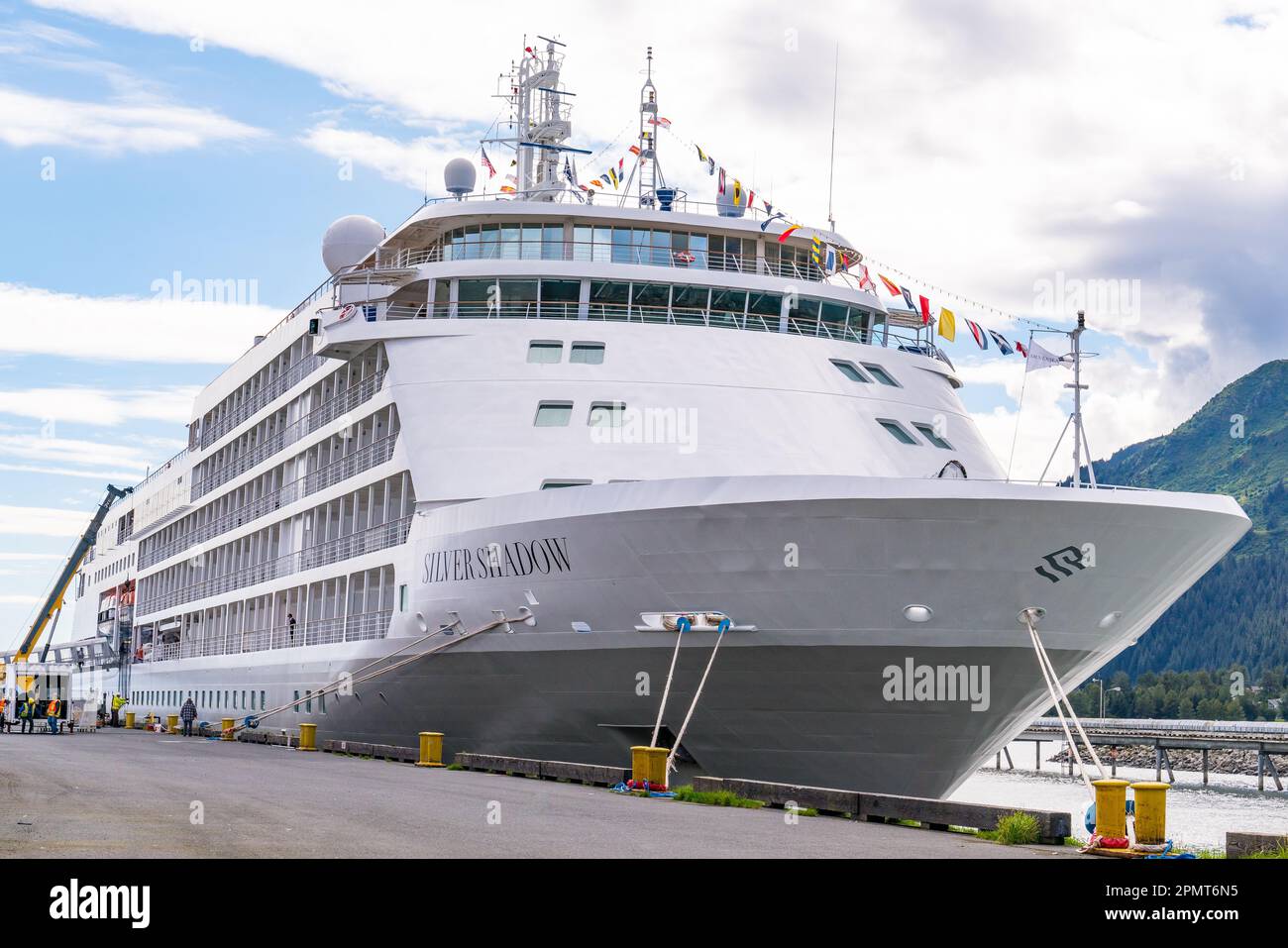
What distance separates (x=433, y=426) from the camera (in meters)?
24.1

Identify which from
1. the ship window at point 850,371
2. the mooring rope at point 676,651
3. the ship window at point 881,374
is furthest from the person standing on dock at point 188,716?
the mooring rope at point 676,651

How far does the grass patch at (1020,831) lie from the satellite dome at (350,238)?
27.1 metres

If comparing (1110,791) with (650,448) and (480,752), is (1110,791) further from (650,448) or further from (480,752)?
(480,752)

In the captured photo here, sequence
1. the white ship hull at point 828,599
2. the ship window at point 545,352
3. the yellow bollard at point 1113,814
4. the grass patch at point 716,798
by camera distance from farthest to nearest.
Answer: the ship window at point 545,352 → the white ship hull at point 828,599 → the grass patch at point 716,798 → the yellow bollard at point 1113,814

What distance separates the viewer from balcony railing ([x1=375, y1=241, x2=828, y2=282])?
27.6 meters

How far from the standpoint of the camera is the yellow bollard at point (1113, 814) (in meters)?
12.3

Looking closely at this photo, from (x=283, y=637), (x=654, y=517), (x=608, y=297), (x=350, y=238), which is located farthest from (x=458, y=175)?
(x=654, y=517)

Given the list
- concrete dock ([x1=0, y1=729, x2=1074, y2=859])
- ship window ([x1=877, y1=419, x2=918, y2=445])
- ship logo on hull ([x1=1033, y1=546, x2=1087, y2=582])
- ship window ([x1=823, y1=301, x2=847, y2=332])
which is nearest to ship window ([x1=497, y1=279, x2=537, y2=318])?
ship window ([x1=823, y1=301, x2=847, y2=332])

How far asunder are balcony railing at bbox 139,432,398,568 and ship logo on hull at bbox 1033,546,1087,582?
528 inches

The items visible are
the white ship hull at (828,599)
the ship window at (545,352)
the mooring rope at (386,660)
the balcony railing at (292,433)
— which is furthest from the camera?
the balcony railing at (292,433)

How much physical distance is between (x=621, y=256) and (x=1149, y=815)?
17966 millimetres

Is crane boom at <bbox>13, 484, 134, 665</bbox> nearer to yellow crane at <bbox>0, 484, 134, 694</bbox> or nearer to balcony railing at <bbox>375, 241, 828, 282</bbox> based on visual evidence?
yellow crane at <bbox>0, 484, 134, 694</bbox>

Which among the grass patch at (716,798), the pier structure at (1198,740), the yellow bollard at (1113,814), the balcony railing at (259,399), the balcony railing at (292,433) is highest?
the balcony railing at (259,399)

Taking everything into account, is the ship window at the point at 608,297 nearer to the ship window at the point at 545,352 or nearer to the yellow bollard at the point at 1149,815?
the ship window at the point at 545,352
